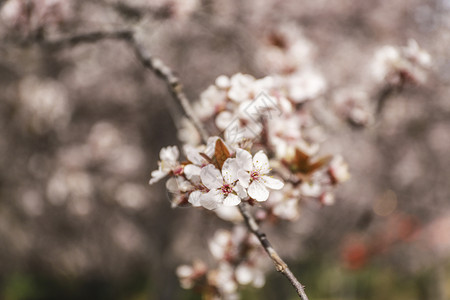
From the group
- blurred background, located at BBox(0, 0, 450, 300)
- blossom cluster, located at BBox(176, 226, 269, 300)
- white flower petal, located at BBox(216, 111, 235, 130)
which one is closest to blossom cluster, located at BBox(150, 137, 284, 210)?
white flower petal, located at BBox(216, 111, 235, 130)

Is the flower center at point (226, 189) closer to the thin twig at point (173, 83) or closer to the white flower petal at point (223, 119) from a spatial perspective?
the thin twig at point (173, 83)

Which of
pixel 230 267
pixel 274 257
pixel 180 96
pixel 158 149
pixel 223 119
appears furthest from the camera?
pixel 158 149

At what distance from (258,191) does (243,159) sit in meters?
0.08

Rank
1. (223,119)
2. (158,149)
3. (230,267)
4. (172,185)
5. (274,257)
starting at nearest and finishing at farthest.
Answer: (274,257), (172,185), (223,119), (230,267), (158,149)

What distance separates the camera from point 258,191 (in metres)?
0.86

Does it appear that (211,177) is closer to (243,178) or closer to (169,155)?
(243,178)

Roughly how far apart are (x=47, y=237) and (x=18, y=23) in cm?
584

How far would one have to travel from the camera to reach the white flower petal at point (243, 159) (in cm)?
84

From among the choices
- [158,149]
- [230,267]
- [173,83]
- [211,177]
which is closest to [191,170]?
[211,177]

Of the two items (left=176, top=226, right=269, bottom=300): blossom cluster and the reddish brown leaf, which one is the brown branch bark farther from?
(left=176, top=226, right=269, bottom=300): blossom cluster

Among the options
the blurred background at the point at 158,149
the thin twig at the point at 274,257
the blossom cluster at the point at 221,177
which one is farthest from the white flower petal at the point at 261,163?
the blurred background at the point at 158,149

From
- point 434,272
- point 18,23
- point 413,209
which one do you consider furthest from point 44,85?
point 434,272

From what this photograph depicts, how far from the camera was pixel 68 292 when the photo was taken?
8.13 m

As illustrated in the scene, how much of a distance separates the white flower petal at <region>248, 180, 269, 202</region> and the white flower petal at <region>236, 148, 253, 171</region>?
5 cm
